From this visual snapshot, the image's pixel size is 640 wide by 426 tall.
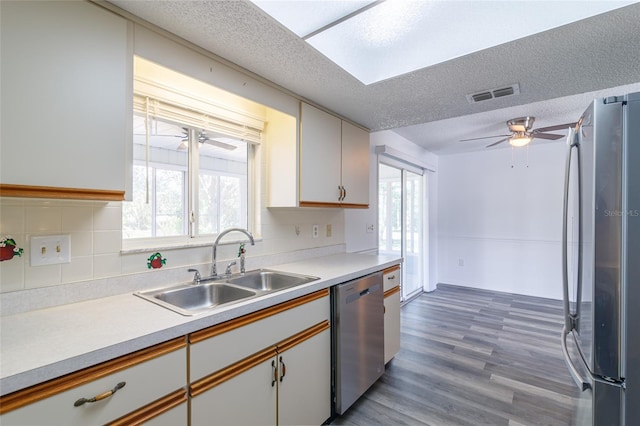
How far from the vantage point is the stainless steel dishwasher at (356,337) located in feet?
6.10

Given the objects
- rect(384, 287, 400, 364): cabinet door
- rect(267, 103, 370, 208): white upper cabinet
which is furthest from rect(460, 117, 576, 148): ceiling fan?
rect(384, 287, 400, 364): cabinet door

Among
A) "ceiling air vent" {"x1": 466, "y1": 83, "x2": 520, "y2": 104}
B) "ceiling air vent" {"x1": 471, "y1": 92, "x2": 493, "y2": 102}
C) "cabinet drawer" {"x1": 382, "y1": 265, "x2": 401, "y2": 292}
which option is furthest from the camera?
"cabinet drawer" {"x1": 382, "y1": 265, "x2": 401, "y2": 292}

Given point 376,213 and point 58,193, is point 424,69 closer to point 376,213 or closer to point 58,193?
point 58,193

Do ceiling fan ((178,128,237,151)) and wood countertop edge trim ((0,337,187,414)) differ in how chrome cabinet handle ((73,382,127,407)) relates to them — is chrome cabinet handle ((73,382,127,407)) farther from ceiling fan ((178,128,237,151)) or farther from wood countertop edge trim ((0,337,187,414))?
ceiling fan ((178,128,237,151))

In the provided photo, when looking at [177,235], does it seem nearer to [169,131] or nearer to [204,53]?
[169,131]

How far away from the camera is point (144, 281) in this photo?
1524mm

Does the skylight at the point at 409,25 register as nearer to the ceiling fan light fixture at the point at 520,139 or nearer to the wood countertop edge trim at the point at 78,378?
the wood countertop edge trim at the point at 78,378

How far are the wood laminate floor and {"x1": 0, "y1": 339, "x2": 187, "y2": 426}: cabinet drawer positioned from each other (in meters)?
1.33

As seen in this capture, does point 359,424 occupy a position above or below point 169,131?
below

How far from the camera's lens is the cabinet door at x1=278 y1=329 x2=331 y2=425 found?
152 centimetres

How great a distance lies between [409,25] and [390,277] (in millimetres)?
1812

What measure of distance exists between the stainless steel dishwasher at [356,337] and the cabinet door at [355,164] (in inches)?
31.4

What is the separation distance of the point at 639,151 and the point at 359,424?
78.6 inches

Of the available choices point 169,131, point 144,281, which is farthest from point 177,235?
point 169,131
